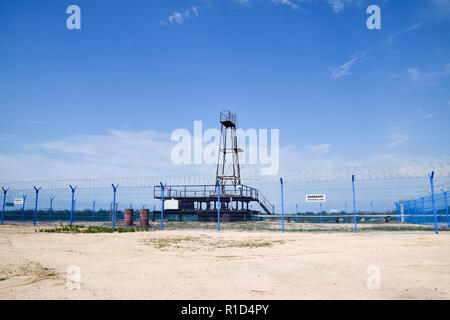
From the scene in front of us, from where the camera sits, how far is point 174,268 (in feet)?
20.2

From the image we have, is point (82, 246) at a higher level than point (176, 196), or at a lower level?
lower

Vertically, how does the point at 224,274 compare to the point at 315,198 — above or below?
below

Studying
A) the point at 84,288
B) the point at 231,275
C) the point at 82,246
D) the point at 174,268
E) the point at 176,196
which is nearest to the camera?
the point at 84,288

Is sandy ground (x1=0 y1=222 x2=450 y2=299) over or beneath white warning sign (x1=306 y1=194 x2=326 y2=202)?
beneath

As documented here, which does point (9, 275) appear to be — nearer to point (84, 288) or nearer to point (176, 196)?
point (84, 288)

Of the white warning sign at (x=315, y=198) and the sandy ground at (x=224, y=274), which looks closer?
the sandy ground at (x=224, y=274)

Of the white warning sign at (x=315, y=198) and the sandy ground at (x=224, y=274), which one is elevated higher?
the white warning sign at (x=315, y=198)

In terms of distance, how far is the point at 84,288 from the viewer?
15.0 ft

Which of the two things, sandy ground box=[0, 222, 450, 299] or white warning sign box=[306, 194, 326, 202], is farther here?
white warning sign box=[306, 194, 326, 202]

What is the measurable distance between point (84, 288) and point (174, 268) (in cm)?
194

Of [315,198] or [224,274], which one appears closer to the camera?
[224,274]

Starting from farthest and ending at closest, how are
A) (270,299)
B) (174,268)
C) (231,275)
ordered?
(174,268)
(231,275)
(270,299)
